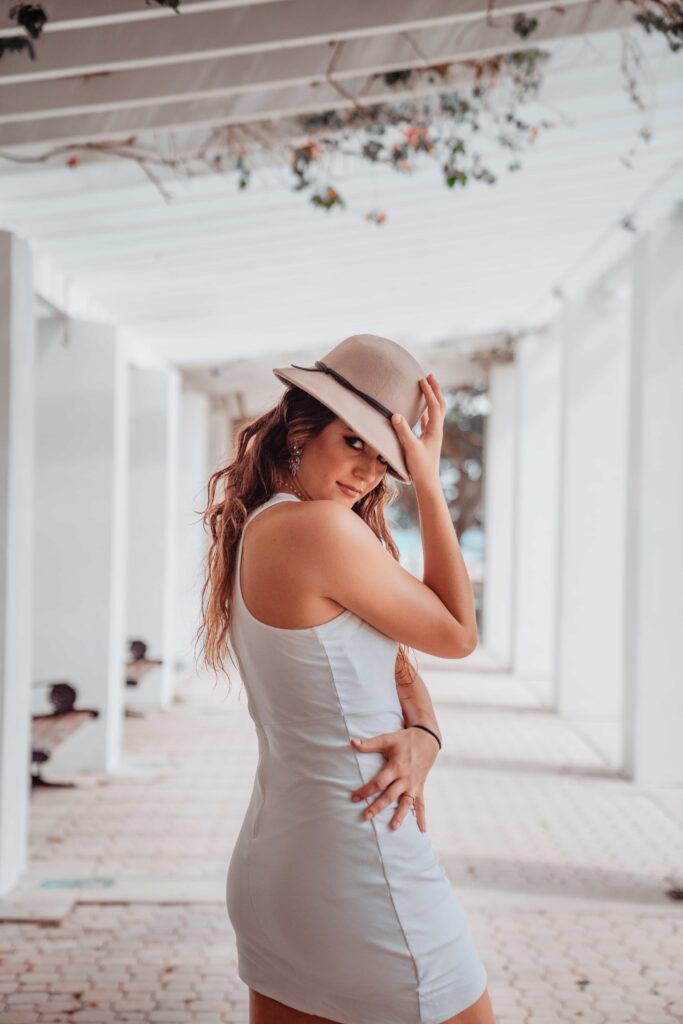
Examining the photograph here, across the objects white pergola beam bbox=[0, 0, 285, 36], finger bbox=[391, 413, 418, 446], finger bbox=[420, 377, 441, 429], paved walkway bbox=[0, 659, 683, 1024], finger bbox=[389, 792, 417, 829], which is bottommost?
paved walkway bbox=[0, 659, 683, 1024]

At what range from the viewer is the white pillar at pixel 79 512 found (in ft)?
24.6

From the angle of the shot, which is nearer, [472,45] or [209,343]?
[472,45]

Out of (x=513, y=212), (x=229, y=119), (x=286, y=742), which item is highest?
(x=513, y=212)

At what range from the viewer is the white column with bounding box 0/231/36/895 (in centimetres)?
489

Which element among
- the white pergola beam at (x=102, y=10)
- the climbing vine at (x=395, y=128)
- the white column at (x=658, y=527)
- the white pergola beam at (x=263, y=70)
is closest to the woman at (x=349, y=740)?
the white pergola beam at (x=102, y=10)

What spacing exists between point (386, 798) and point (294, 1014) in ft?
1.26

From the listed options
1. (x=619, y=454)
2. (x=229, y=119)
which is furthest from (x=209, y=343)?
(x=229, y=119)

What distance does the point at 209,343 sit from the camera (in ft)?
38.9

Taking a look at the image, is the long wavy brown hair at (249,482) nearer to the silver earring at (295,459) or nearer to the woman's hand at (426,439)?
the silver earring at (295,459)

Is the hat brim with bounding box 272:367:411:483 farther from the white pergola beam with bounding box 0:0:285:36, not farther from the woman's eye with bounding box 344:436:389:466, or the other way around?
the white pergola beam with bounding box 0:0:285:36

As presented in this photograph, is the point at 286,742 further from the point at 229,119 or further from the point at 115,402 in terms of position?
the point at 115,402

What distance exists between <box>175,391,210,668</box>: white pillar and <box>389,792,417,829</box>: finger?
38.9ft

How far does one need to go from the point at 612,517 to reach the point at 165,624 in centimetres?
403

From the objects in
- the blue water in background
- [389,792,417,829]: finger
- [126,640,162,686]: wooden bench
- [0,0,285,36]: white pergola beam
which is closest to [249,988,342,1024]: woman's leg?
[389,792,417,829]: finger
